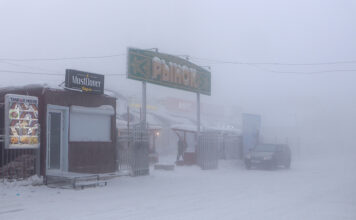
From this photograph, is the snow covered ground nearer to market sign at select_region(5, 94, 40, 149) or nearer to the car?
market sign at select_region(5, 94, 40, 149)

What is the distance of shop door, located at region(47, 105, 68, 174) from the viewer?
14000mm

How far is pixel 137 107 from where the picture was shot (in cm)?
4284

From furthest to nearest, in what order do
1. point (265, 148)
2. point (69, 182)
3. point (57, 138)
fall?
point (265, 148), point (57, 138), point (69, 182)

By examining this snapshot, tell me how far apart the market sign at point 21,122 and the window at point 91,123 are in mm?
2077

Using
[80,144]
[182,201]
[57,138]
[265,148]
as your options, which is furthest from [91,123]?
[265,148]

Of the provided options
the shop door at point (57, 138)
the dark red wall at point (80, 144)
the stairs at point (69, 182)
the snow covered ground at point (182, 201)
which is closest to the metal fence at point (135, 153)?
the dark red wall at point (80, 144)

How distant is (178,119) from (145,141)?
2578 centimetres

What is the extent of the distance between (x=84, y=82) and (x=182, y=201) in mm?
7055

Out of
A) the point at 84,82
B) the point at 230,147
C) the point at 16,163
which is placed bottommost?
the point at 16,163

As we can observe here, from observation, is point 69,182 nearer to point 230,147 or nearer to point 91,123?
point 91,123

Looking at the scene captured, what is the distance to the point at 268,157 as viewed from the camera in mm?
22750

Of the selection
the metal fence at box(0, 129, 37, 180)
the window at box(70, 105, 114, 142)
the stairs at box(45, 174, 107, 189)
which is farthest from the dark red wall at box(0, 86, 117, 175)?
the stairs at box(45, 174, 107, 189)

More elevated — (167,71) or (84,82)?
(167,71)

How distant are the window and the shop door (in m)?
0.36
